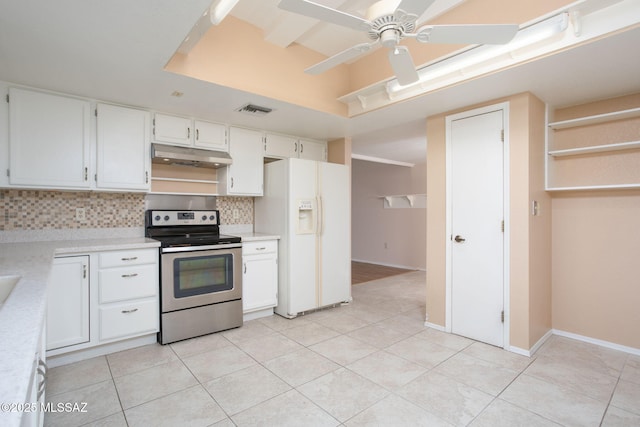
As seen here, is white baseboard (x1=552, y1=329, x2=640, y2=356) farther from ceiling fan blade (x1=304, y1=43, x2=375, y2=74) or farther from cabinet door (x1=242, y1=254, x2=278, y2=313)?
ceiling fan blade (x1=304, y1=43, x2=375, y2=74)

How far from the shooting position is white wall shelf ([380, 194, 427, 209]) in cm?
680

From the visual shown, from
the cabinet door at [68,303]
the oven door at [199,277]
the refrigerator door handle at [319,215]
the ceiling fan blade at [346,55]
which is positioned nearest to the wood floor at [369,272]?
the refrigerator door handle at [319,215]

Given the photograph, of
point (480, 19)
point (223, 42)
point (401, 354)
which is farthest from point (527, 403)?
point (223, 42)

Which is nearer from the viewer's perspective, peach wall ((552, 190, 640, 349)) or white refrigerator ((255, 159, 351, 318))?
peach wall ((552, 190, 640, 349))

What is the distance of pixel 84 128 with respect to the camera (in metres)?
2.83

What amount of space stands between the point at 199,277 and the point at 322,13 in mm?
2486

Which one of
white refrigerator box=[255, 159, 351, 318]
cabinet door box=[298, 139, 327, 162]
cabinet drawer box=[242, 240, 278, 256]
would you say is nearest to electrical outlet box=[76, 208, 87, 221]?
cabinet drawer box=[242, 240, 278, 256]

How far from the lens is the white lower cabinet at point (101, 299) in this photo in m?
2.50

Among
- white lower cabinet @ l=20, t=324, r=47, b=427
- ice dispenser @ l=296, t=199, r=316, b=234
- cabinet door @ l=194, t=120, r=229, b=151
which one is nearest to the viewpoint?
white lower cabinet @ l=20, t=324, r=47, b=427

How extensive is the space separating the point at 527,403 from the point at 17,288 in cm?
272

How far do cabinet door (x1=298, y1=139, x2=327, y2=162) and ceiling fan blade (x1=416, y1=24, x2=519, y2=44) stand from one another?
2.67 meters

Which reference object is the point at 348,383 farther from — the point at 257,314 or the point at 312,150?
the point at 312,150

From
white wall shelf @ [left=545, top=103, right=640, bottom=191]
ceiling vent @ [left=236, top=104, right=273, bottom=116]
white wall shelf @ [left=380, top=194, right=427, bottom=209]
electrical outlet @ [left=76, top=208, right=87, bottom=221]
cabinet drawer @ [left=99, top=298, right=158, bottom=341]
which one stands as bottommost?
cabinet drawer @ [left=99, top=298, right=158, bottom=341]

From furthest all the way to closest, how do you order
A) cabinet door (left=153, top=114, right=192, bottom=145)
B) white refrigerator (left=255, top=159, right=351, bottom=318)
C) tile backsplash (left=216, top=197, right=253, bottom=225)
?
tile backsplash (left=216, top=197, right=253, bottom=225) → white refrigerator (left=255, top=159, right=351, bottom=318) → cabinet door (left=153, top=114, right=192, bottom=145)
